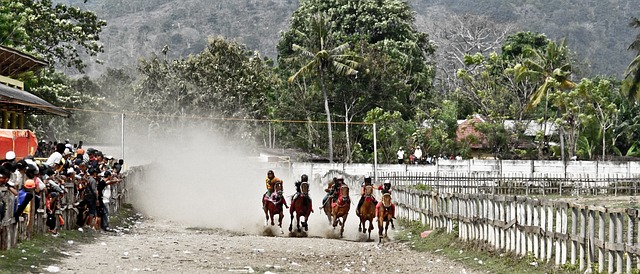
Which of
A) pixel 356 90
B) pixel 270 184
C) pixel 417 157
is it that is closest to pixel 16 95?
pixel 270 184

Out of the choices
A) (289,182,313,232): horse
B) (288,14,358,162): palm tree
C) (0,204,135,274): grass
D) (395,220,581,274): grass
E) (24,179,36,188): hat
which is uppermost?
(288,14,358,162): palm tree

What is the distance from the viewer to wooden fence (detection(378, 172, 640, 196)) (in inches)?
2020

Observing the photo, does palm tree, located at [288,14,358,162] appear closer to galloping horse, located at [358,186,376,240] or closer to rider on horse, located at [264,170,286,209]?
rider on horse, located at [264,170,286,209]

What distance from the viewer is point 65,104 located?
60281 millimetres

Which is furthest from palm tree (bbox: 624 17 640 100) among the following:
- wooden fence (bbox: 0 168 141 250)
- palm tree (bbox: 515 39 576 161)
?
wooden fence (bbox: 0 168 141 250)

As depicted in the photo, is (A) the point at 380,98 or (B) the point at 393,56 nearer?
(A) the point at 380,98

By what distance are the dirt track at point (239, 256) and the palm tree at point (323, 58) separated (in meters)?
44.8

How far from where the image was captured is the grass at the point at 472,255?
58.6ft

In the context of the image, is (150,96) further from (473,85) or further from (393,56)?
(473,85)

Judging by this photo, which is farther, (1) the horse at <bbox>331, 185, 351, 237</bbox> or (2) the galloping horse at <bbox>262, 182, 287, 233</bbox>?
(2) the galloping horse at <bbox>262, 182, 287, 233</bbox>

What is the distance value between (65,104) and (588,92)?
34.9 m

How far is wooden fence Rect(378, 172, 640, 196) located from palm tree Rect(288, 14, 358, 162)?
19973 millimetres

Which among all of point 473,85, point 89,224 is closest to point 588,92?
point 473,85

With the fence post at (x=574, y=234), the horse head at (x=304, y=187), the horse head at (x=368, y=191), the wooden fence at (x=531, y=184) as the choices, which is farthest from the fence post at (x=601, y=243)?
the wooden fence at (x=531, y=184)
